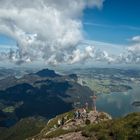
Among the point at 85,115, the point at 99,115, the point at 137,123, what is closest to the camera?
the point at 137,123

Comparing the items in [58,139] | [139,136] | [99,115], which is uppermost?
[139,136]

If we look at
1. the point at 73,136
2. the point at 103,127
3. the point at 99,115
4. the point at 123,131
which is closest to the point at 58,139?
the point at 73,136

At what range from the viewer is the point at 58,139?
7856 cm

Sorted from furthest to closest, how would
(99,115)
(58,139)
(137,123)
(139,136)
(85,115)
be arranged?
(99,115)
(85,115)
(58,139)
(137,123)
(139,136)

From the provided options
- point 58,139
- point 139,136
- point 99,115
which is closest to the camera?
point 139,136

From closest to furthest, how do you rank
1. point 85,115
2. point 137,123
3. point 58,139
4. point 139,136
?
point 139,136 → point 137,123 → point 58,139 → point 85,115

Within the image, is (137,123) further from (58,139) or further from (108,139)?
(58,139)

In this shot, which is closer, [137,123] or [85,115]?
[137,123]

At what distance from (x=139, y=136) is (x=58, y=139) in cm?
2394

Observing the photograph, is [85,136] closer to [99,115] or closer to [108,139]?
[108,139]

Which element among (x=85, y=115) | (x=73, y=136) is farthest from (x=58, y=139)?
(x=85, y=115)

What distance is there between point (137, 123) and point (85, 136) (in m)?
13.8

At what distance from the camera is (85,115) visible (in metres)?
166

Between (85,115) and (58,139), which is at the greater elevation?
(58,139)
